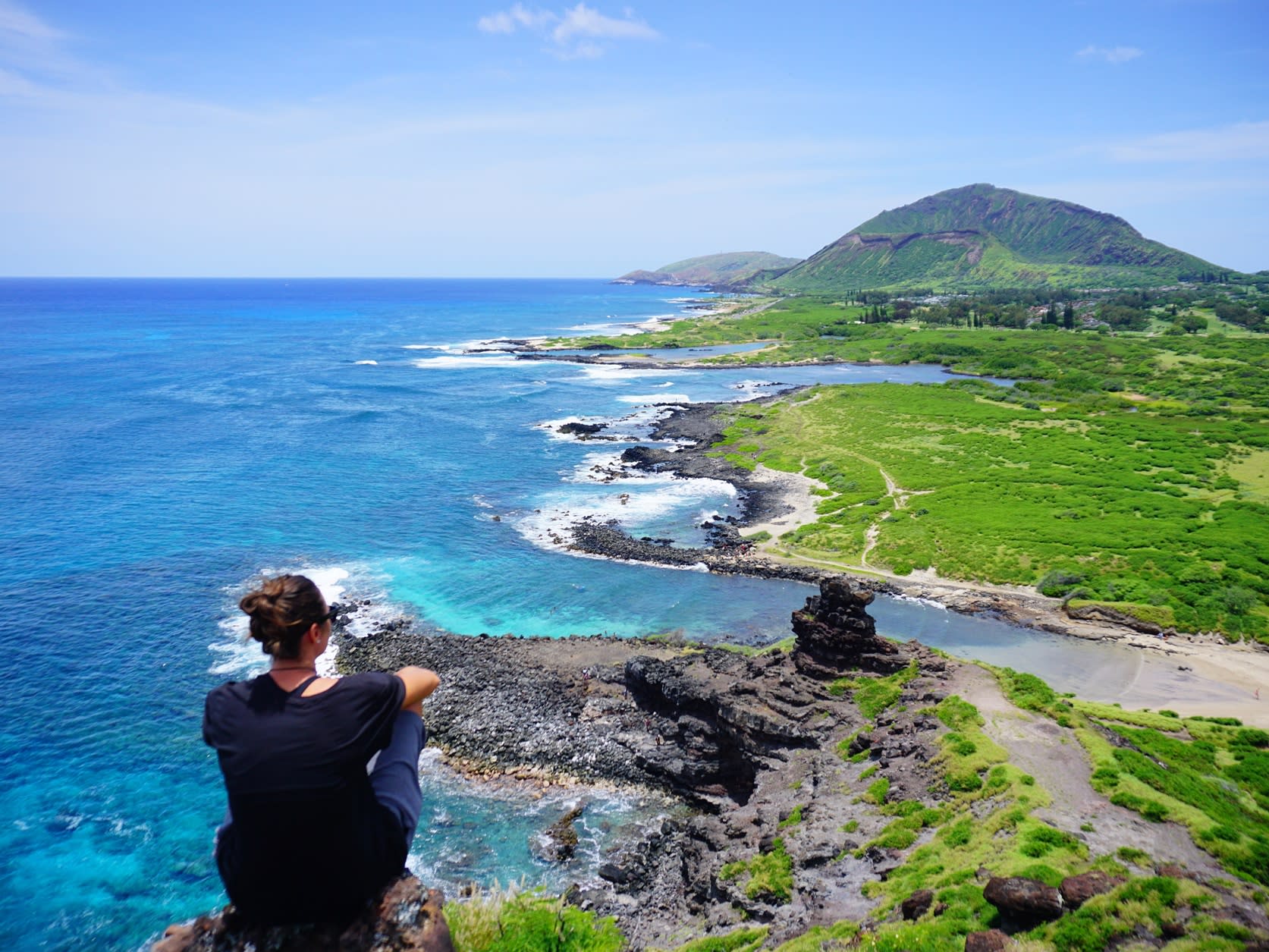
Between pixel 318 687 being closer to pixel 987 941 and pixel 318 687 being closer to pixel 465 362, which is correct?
pixel 987 941

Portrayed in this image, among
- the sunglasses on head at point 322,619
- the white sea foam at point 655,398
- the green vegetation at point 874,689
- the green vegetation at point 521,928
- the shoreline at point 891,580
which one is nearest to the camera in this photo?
the sunglasses on head at point 322,619

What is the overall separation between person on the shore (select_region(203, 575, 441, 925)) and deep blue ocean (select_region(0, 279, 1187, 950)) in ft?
78.6

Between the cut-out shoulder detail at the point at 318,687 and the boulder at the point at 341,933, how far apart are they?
1557 mm

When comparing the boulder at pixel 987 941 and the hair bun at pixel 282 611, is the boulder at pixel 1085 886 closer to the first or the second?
the boulder at pixel 987 941

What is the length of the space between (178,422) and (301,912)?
353ft

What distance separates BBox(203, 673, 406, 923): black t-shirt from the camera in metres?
4.65

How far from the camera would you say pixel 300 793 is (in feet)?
15.2

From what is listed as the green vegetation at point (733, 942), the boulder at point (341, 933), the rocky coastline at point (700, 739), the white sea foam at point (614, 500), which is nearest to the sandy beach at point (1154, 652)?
the white sea foam at point (614, 500)

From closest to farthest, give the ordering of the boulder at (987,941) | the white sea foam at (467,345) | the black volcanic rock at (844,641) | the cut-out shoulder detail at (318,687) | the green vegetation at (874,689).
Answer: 1. the cut-out shoulder detail at (318,687)
2. the boulder at (987,941)
3. the green vegetation at (874,689)
4. the black volcanic rock at (844,641)
5. the white sea foam at (467,345)

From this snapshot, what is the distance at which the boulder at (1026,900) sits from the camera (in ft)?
48.6

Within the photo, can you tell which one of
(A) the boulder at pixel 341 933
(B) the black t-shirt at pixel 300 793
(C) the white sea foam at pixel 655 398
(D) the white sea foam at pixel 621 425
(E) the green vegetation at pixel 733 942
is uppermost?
(B) the black t-shirt at pixel 300 793

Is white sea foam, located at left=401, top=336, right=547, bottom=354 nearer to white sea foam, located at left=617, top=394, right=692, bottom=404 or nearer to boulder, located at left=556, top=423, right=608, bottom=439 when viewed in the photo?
white sea foam, located at left=617, top=394, right=692, bottom=404

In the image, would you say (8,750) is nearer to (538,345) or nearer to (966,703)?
(966,703)

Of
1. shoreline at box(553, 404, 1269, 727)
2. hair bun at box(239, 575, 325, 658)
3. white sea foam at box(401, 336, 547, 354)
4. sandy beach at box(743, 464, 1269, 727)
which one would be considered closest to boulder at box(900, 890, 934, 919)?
hair bun at box(239, 575, 325, 658)
